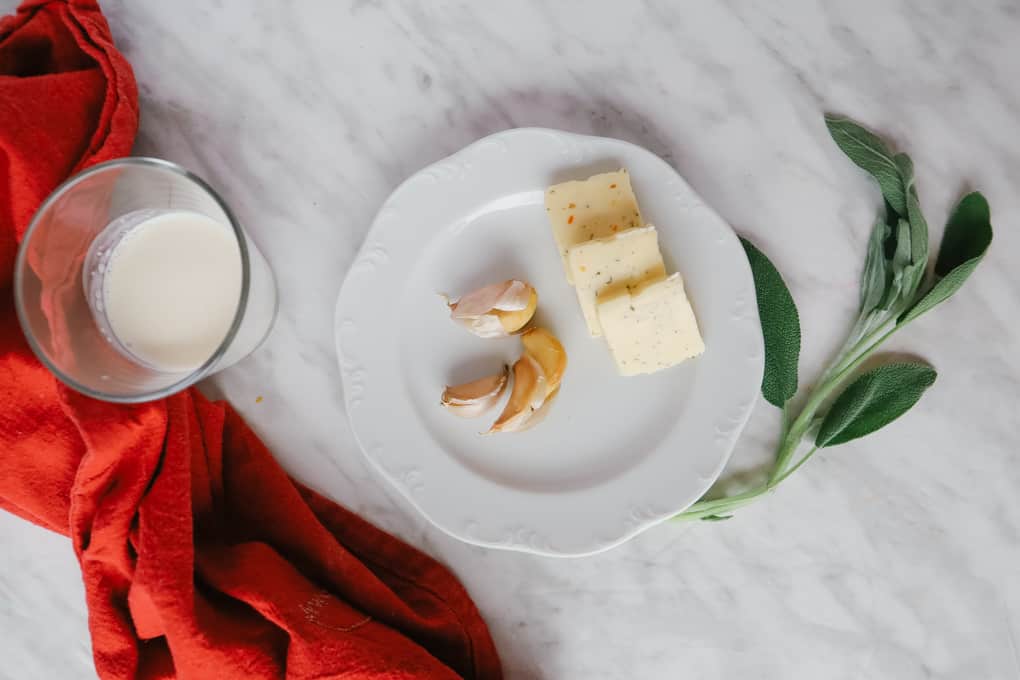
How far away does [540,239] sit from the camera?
2.69 feet

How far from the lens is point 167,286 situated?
28.1 inches

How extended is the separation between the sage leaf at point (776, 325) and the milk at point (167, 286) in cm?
53

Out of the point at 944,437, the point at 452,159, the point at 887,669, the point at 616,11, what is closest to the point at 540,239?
the point at 452,159

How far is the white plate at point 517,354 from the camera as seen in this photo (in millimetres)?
774

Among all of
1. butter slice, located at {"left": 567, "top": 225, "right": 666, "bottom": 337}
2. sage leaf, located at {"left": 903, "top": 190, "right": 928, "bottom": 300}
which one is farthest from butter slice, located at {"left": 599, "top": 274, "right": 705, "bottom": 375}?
sage leaf, located at {"left": 903, "top": 190, "right": 928, "bottom": 300}

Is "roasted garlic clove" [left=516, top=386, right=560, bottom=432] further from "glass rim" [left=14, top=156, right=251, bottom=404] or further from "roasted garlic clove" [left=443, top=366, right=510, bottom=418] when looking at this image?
"glass rim" [left=14, top=156, right=251, bottom=404]

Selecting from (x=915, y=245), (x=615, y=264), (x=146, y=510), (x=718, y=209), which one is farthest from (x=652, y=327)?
(x=146, y=510)

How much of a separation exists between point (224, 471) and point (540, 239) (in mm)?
439

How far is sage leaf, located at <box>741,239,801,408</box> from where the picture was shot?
32.0 inches

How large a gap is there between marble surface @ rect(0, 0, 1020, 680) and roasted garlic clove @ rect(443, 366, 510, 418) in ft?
0.52

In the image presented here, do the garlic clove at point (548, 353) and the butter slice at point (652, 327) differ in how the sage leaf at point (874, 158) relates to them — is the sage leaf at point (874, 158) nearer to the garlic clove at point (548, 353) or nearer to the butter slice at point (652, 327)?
the butter slice at point (652, 327)

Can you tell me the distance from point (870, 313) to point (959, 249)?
0.12 m

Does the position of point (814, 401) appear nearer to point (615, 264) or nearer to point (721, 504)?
point (721, 504)

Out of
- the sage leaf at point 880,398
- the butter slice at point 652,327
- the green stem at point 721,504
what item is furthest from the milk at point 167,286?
the sage leaf at point 880,398
